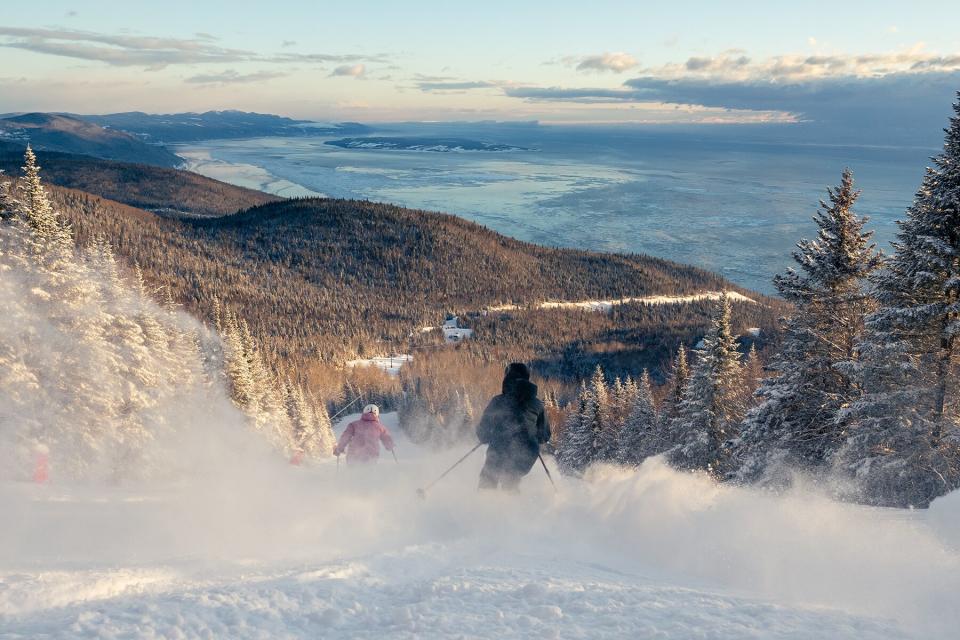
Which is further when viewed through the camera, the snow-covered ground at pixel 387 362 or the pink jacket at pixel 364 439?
the snow-covered ground at pixel 387 362

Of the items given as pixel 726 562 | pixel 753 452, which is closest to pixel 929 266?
pixel 753 452

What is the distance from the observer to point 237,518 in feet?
27.9

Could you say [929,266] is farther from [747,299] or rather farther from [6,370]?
[747,299]

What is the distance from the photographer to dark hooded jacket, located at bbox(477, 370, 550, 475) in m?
9.27

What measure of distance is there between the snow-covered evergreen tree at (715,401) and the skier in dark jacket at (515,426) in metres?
15.1

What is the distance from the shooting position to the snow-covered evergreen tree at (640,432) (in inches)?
1219

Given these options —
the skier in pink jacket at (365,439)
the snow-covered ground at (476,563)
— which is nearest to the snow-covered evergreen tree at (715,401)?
the snow-covered ground at (476,563)

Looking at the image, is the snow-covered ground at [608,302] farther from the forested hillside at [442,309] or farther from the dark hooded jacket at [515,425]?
the dark hooded jacket at [515,425]

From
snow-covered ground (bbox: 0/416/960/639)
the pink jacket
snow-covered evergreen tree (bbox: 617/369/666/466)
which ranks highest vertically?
snow-covered ground (bbox: 0/416/960/639)

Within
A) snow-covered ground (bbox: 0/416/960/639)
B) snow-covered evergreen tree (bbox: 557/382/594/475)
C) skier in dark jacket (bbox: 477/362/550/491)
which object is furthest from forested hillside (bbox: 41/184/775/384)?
skier in dark jacket (bbox: 477/362/550/491)

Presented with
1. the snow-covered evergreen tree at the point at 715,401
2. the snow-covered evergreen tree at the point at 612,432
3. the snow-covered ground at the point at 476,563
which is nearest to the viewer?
the snow-covered ground at the point at 476,563

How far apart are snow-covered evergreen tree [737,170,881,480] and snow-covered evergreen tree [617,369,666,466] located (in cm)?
1506

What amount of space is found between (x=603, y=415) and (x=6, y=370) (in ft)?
96.3

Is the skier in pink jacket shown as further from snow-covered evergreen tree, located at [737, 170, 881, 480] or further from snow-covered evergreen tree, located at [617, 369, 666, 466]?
snow-covered evergreen tree, located at [617, 369, 666, 466]
